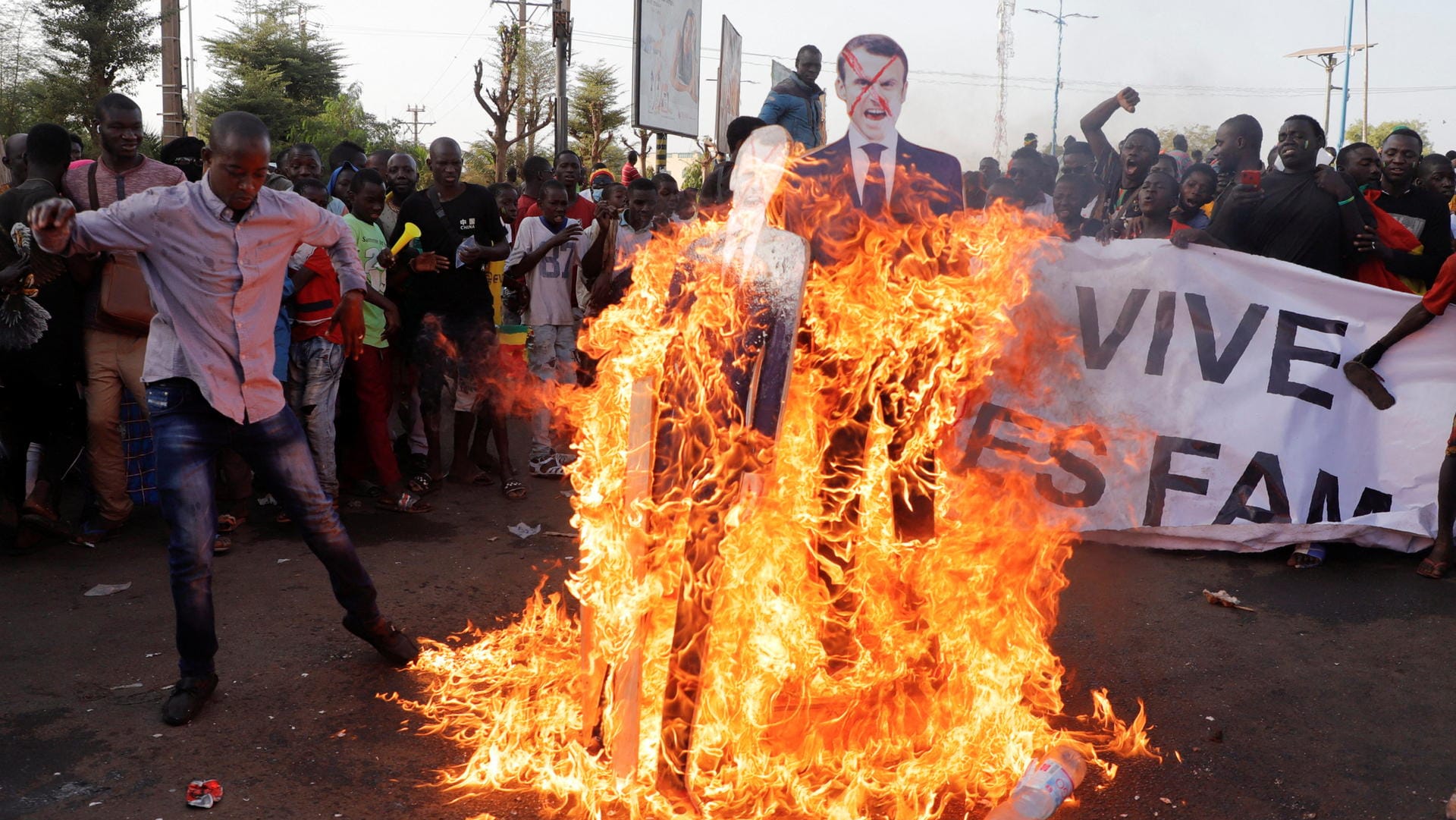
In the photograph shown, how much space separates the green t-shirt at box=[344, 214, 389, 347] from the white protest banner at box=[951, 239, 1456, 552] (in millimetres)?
3876

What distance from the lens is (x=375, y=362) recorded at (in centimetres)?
706

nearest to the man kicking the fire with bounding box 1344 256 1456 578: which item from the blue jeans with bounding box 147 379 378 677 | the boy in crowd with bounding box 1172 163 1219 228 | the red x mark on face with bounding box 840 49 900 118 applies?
the boy in crowd with bounding box 1172 163 1219 228

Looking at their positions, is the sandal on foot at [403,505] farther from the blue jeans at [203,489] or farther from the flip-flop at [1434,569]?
the flip-flop at [1434,569]

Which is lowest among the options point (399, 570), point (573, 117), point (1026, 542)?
point (399, 570)

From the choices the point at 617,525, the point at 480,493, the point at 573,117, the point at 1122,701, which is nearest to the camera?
the point at 617,525

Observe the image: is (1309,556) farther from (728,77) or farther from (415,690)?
(728,77)

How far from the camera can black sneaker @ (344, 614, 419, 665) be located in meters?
4.44

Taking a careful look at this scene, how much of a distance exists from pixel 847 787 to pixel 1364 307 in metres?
4.74

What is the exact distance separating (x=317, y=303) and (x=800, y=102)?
4001 mm

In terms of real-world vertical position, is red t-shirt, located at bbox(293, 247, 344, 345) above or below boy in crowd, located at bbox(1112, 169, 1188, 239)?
below

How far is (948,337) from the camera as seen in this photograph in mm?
4117

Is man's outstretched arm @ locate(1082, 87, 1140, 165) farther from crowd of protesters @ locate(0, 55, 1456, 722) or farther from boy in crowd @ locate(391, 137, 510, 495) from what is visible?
boy in crowd @ locate(391, 137, 510, 495)

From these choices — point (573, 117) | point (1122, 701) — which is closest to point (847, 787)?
point (1122, 701)

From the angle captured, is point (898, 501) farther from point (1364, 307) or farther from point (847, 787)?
point (1364, 307)
